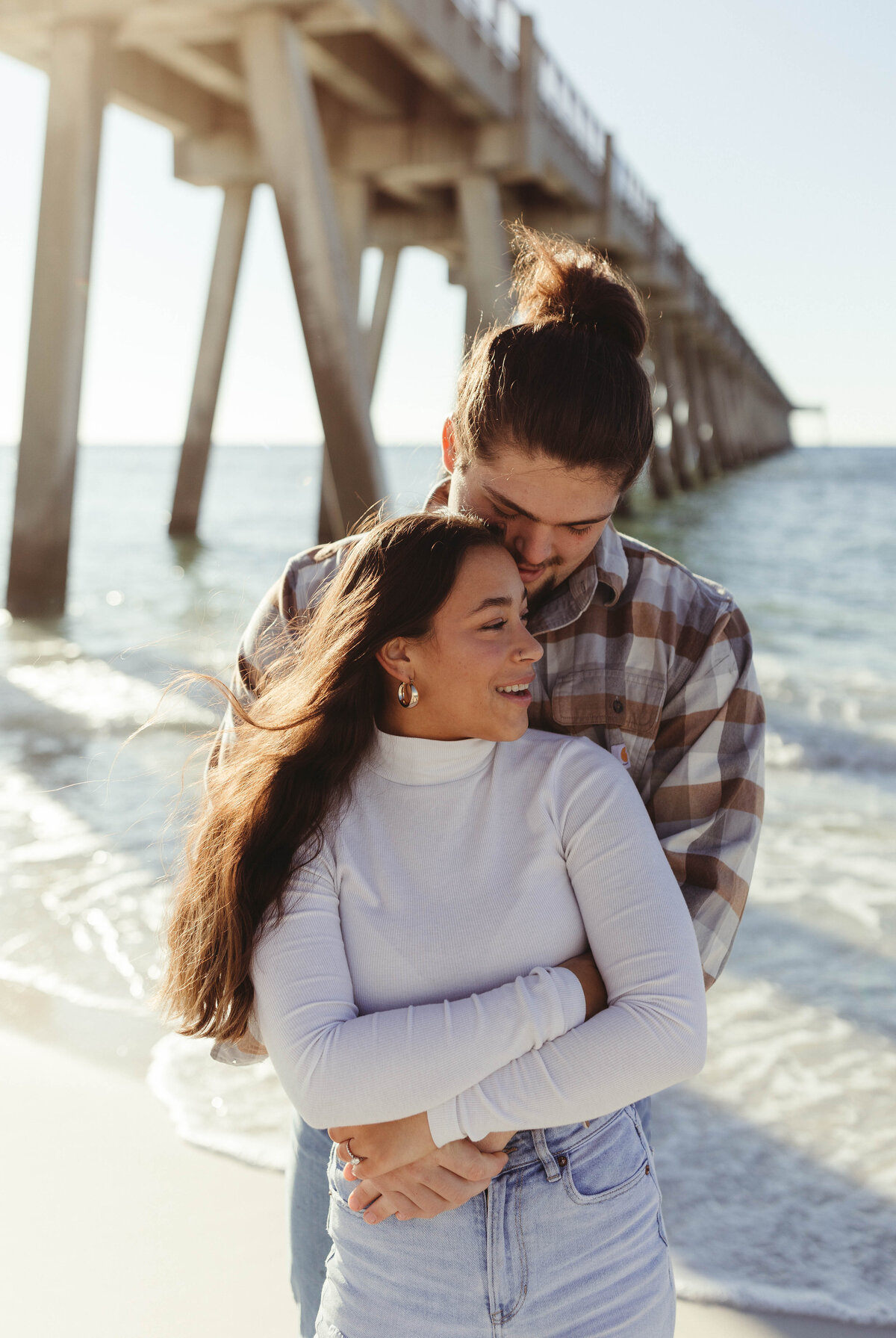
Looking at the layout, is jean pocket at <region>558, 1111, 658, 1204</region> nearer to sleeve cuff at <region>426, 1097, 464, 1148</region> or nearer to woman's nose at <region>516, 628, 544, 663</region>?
sleeve cuff at <region>426, 1097, 464, 1148</region>

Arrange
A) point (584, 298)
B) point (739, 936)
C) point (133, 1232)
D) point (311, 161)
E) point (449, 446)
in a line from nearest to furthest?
point (584, 298) < point (449, 446) < point (133, 1232) < point (739, 936) < point (311, 161)

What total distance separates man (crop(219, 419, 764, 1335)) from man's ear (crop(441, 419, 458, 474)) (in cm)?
9

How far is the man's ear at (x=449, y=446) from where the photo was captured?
1871 mm

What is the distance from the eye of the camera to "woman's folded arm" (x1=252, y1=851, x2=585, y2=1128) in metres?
1.36

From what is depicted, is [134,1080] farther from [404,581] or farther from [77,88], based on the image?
[77,88]

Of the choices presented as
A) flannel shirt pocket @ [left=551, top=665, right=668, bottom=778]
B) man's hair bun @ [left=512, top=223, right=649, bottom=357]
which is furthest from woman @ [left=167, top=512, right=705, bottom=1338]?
man's hair bun @ [left=512, top=223, right=649, bottom=357]

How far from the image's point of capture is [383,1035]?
4.50ft

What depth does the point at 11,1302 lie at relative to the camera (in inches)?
88.3

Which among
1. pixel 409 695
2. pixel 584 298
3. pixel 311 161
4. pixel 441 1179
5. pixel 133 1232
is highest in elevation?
pixel 311 161

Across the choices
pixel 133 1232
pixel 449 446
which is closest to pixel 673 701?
pixel 449 446

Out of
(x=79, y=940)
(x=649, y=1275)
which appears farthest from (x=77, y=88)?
(x=649, y=1275)

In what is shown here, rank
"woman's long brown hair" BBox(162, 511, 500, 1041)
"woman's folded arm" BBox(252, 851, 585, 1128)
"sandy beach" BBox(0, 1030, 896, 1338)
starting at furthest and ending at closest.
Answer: "sandy beach" BBox(0, 1030, 896, 1338) < "woman's long brown hair" BBox(162, 511, 500, 1041) < "woman's folded arm" BBox(252, 851, 585, 1128)

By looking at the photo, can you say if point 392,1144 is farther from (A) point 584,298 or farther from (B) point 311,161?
(B) point 311,161

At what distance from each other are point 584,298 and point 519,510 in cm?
35
